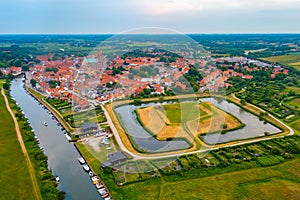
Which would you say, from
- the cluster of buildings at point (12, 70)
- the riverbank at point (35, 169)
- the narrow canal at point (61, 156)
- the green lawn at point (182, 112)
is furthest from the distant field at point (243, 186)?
the cluster of buildings at point (12, 70)

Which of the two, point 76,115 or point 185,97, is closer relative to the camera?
point 76,115

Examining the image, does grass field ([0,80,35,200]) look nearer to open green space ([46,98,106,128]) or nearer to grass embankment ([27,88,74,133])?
grass embankment ([27,88,74,133])

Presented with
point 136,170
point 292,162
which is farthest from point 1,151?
point 292,162

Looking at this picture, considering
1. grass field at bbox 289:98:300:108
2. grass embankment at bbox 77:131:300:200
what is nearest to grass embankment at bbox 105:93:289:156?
grass embankment at bbox 77:131:300:200

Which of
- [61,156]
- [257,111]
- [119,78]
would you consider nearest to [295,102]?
[257,111]

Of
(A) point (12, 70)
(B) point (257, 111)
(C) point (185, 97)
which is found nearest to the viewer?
(B) point (257, 111)

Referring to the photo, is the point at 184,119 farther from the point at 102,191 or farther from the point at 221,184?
the point at 102,191

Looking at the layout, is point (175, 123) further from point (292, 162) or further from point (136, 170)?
point (292, 162)
